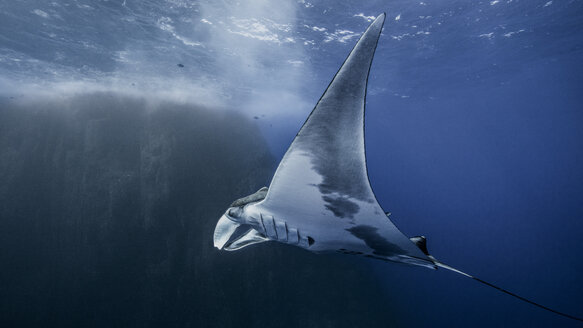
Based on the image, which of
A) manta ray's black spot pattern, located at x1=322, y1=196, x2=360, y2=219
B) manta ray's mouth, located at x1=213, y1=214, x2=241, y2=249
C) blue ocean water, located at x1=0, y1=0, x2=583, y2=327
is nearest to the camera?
manta ray's black spot pattern, located at x1=322, y1=196, x2=360, y2=219

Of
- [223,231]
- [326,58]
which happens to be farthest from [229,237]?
[326,58]

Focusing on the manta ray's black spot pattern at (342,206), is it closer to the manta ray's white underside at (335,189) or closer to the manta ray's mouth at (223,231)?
the manta ray's white underside at (335,189)

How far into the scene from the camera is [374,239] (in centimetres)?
248

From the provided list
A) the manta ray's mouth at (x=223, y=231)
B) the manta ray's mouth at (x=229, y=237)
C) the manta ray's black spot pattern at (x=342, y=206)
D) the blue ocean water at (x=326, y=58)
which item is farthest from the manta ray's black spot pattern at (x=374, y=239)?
the blue ocean water at (x=326, y=58)

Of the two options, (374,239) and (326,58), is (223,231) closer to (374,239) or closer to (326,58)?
(374,239)

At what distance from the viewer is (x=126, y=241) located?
26.6 feet

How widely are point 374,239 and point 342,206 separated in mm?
663

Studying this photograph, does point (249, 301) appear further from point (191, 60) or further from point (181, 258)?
point (191, 60)

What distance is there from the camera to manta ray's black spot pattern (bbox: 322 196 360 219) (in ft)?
6.84

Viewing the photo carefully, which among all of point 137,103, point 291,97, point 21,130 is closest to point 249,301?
point 137,103

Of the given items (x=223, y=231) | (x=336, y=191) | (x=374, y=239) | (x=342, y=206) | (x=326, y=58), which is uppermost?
(x=326, y=58)

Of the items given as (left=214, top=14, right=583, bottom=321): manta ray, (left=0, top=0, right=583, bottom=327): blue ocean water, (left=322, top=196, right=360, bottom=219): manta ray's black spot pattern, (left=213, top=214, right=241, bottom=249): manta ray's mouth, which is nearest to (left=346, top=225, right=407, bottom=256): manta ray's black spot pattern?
(left=214, top=14, right=583, bottom=321): manta ray

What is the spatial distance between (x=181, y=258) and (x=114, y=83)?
13.0m

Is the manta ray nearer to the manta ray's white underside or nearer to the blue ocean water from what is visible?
the manta ray's white underside
